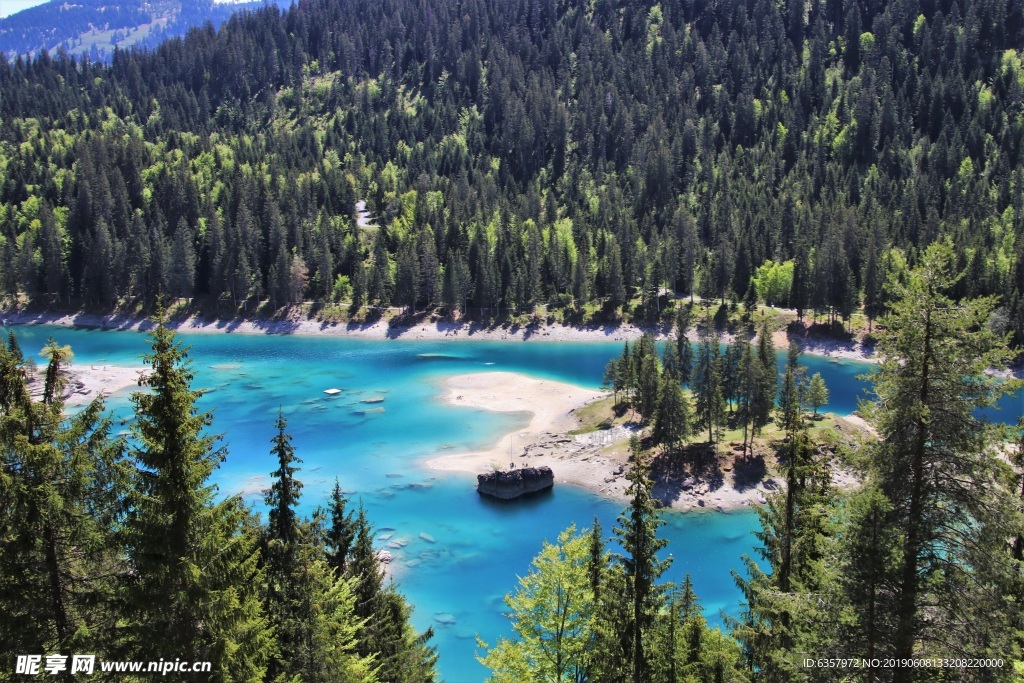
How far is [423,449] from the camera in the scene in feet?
268

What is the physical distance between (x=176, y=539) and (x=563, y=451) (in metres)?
64.6

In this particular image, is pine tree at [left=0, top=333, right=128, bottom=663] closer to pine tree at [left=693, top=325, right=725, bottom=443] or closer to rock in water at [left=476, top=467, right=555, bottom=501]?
rock in water at [left=476, top=467, right=555, bottom=501]

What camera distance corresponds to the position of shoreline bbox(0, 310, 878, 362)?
439 ft

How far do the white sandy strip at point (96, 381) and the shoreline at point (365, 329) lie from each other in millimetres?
23940

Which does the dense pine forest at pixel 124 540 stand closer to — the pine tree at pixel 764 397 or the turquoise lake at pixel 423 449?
the turquoise lake at pixel 423 449

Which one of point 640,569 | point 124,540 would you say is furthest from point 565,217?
point 124,540

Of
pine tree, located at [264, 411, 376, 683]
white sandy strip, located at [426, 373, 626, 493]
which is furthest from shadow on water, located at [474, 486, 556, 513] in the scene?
pine tree, located at [264, 411, 376, 683]

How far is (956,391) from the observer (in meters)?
15.0

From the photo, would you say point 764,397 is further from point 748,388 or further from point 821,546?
point 821,546

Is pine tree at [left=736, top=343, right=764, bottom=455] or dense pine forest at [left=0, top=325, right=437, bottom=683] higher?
dense pine forest at [left=0, top=325, right=437, bottom=683]

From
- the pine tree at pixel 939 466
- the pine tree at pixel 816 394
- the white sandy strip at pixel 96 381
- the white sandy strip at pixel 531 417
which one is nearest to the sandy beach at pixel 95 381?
the white sandy strip at pixel 96 381

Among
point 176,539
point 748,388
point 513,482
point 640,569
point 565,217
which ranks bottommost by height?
point 513,482

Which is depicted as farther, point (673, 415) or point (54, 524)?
point (673, 415)

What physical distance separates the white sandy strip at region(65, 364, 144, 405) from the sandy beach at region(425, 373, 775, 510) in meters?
45.8
